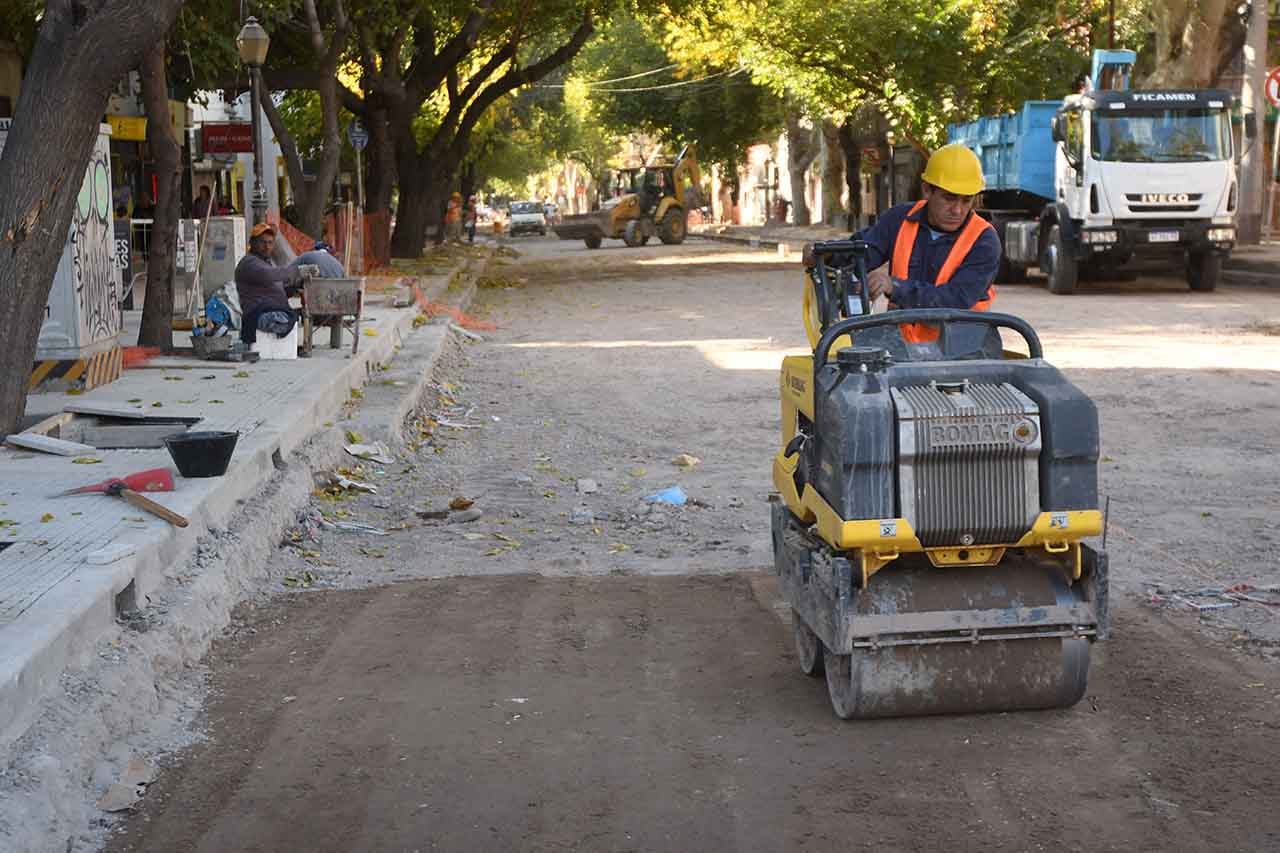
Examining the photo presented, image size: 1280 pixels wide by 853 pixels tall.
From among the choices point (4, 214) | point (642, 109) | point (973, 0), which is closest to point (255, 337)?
point (4, 214)

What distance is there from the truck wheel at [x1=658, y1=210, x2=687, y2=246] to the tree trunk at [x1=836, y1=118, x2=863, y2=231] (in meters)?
5.88

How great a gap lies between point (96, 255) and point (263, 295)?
203 cm

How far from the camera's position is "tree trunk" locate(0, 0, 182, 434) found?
9531 millimetres

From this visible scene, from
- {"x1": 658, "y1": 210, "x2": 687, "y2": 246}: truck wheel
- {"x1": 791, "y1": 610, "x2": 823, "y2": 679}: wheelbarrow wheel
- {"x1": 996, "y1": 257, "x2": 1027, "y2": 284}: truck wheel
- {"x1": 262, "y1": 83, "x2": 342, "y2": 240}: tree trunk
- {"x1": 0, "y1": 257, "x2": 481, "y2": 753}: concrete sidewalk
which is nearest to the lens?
{"x1": 0, "y1": 257, "x2": 481, "y2": 753}: concrete sidewalk

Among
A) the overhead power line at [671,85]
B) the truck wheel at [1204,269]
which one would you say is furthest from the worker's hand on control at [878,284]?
the overhead power line at [671,85]

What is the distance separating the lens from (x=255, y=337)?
15.5m

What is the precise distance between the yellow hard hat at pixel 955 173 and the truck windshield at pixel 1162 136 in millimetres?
19968

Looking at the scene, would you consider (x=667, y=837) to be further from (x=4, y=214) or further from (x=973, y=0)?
(x=973, y=0)

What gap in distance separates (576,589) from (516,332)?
1446 cm

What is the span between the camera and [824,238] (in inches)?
1978

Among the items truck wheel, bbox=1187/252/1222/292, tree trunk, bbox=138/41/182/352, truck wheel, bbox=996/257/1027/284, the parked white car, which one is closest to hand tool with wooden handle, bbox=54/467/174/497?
tree trunk, bbox=138/41/182/352

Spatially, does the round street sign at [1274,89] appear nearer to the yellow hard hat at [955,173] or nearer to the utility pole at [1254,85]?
the utility pole at [1254,85]

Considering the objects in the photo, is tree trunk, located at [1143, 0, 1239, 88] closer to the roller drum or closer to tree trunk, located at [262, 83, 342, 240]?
tree trunk, located at [262, 83, 342, 240]

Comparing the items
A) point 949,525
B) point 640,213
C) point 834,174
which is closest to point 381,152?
point 640,213
